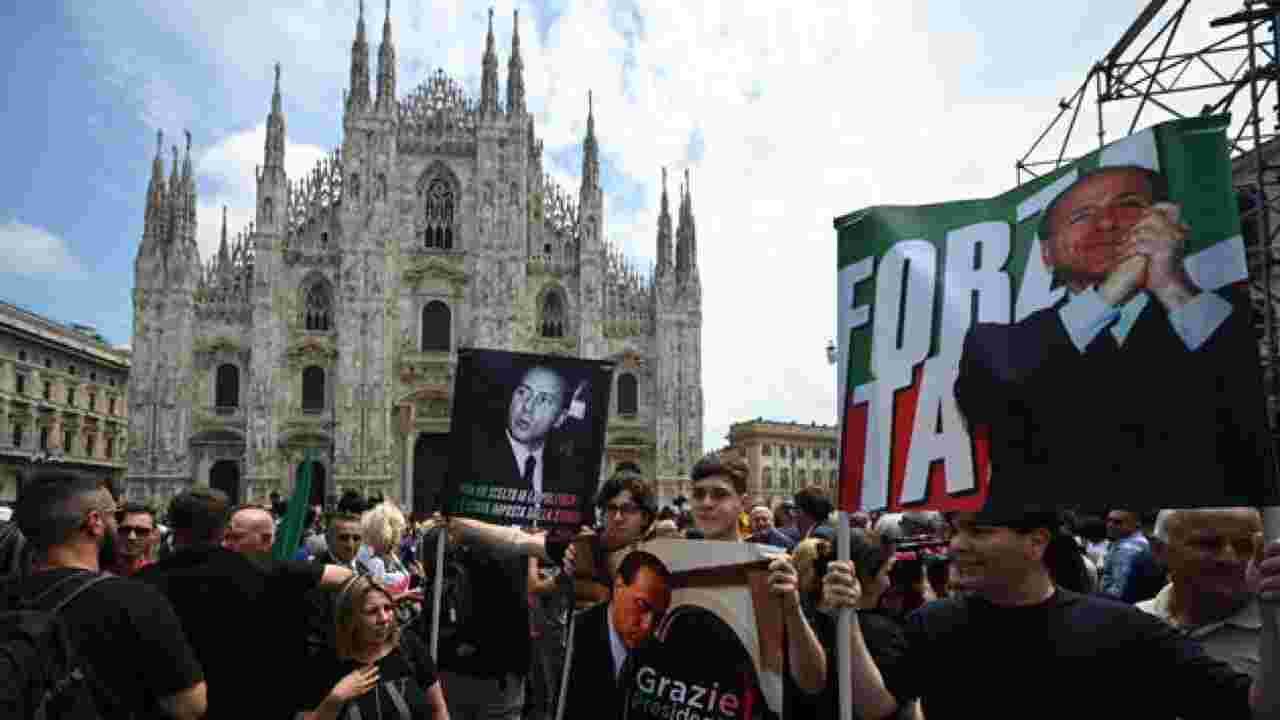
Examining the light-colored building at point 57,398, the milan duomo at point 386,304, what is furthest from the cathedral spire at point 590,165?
the light-colored building at point 57,398

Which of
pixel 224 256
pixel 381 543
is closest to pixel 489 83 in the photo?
pixel 224 256

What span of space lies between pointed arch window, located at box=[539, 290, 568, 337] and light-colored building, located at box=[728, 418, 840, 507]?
94.0ft

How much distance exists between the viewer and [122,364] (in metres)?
50.6

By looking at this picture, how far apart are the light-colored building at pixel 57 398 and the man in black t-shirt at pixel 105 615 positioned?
39188 millimetres

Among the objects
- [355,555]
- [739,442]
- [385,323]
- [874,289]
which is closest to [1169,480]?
[874,289]

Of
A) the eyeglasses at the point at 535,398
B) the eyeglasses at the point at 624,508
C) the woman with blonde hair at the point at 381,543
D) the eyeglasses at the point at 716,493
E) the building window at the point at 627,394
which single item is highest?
the building window at the point at 627,394

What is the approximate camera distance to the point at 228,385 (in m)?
34.8

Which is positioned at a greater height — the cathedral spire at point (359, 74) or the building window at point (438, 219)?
the cathedral spire at point (359, 74)

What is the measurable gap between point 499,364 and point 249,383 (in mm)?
30949

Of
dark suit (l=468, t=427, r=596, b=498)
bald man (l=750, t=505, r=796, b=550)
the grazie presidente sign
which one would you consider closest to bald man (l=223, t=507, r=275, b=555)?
dark suit (l=468, t=427, r=596, b=498)

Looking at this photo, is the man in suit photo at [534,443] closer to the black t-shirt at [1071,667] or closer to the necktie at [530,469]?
the necktie at [530,469]

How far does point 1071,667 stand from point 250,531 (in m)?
3.63

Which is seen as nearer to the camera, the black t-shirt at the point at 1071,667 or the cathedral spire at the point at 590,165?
the black t-shirt at the point at 1071,667

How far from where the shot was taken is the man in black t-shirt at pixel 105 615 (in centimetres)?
295
